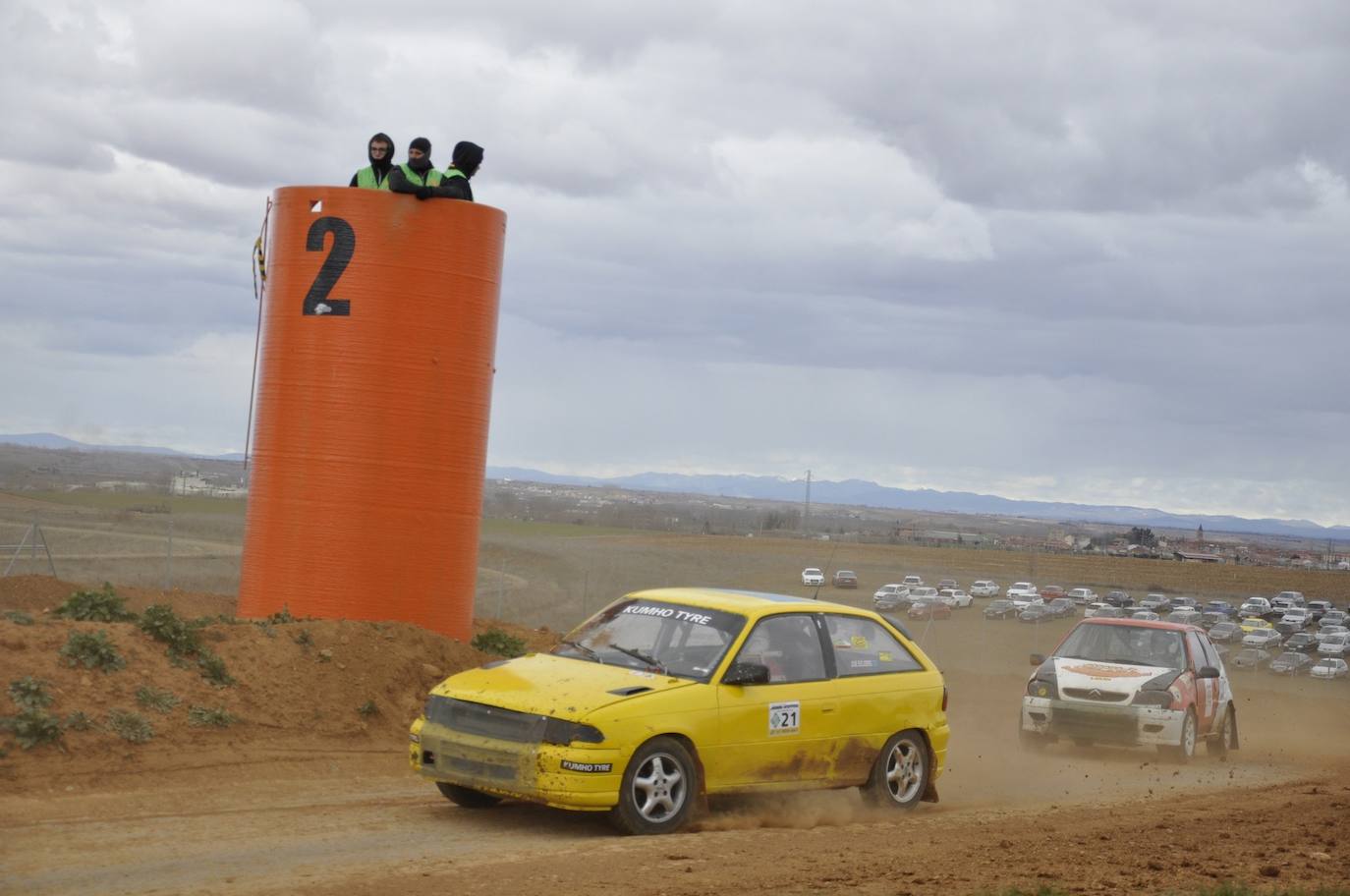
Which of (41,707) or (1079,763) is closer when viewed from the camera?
(41,707)

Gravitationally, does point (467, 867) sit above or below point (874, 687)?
below

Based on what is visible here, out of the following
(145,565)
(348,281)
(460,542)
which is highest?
(348,281)

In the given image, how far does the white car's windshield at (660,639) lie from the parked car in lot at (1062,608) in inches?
1434

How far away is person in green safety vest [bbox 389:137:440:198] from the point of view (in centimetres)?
1363

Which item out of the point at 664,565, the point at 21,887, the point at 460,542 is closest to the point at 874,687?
the point at 460,542

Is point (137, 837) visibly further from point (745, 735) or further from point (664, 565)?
point (664, 565)

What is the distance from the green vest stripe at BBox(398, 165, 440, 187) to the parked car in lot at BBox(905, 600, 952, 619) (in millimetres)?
28286

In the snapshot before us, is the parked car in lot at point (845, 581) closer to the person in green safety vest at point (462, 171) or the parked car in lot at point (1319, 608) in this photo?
the parked car in lot at point (1319, 608)

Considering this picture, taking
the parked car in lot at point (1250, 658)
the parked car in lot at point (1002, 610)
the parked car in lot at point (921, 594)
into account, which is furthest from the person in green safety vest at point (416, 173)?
the parked car in lot at point (1002, 610)

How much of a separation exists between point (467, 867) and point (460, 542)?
6.80 m

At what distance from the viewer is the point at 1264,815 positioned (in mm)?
10383

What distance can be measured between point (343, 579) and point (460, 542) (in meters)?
1.19

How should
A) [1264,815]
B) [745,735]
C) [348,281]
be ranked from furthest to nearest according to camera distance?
1. [348,281]
2. [1264,815]
3. [745,735]

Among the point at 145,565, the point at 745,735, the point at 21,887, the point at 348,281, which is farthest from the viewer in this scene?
the point at 145,565
